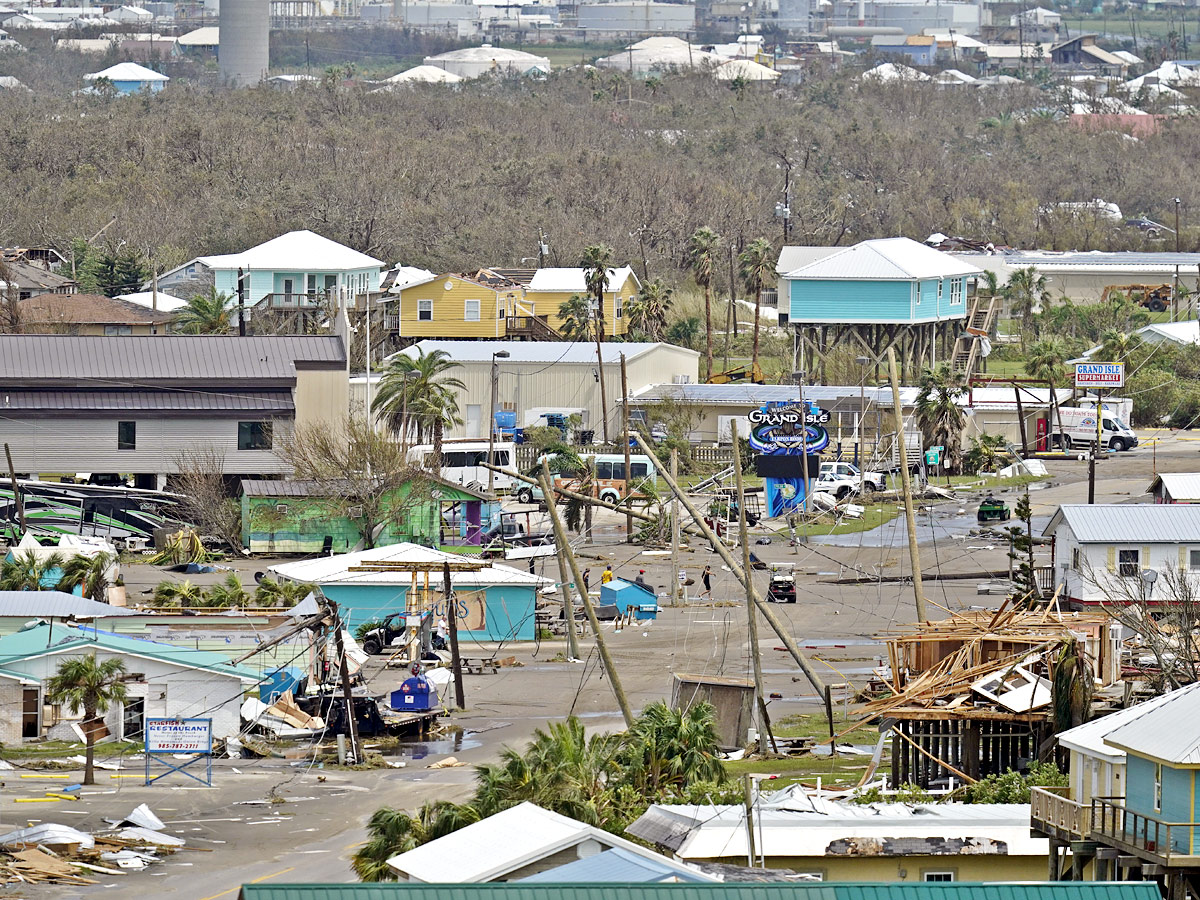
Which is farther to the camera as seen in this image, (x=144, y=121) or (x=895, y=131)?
(x=895, y=131)

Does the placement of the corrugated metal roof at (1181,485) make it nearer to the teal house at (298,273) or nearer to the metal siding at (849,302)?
the metal siding at (849,302)

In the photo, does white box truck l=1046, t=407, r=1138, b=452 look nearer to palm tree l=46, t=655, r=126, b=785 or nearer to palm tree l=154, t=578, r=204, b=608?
palm tree l=154, t=578, r=204, b=608

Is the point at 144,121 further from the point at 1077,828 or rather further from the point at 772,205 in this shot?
the point at 1077,828

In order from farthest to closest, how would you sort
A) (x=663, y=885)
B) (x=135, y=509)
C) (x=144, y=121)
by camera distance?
(x=144, y=121) < (x=135, y=509) < (x=663, y=885)

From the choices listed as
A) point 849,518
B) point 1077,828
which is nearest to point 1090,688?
point 1077,828

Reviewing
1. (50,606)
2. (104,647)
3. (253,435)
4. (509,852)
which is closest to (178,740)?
(104,647)

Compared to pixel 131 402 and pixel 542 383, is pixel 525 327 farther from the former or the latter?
pixel 131 402
